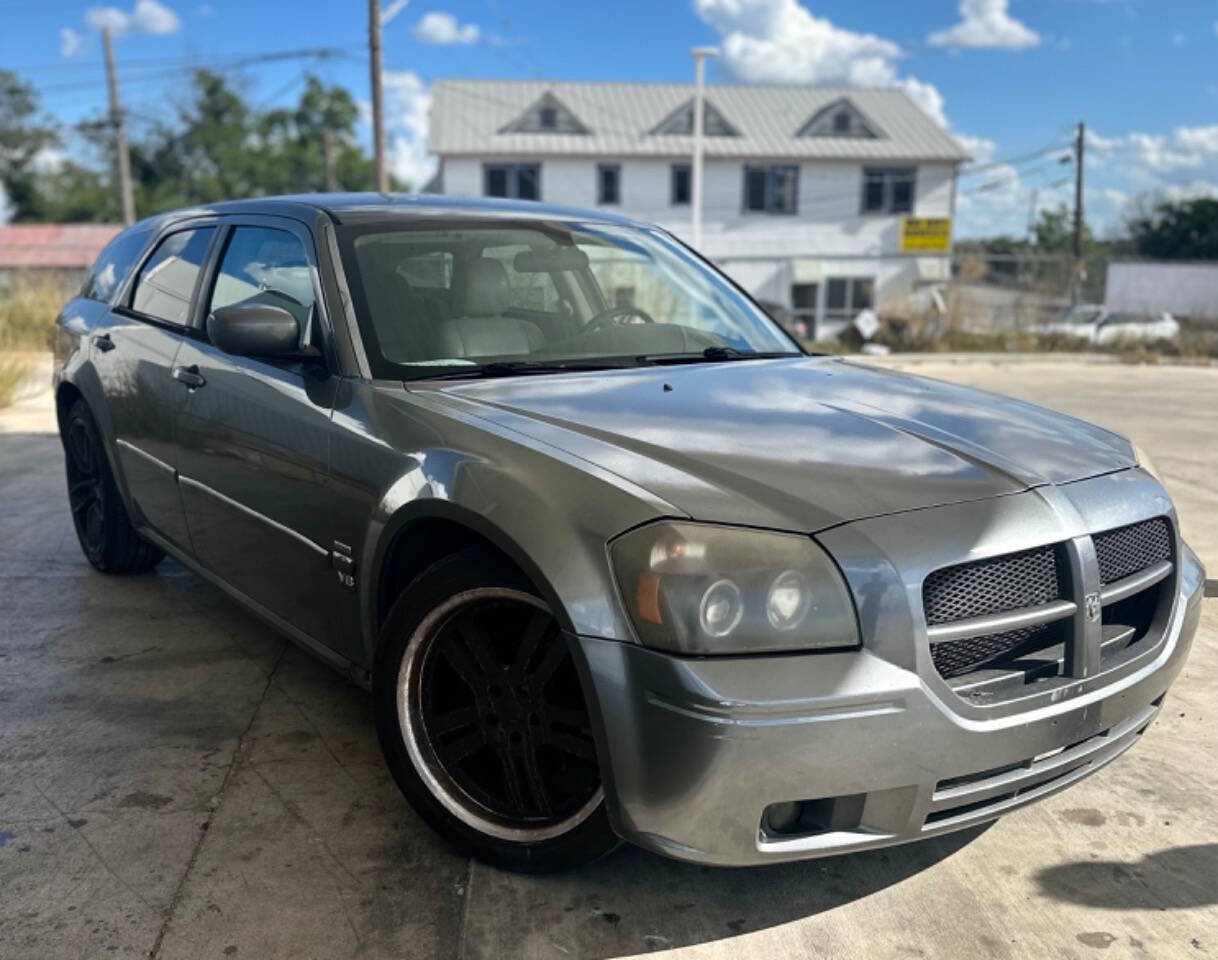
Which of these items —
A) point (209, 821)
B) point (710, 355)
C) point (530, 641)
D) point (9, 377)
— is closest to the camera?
point (530, 641)

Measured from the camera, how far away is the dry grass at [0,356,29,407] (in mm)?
10203

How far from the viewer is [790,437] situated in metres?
2.56

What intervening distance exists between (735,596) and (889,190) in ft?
122

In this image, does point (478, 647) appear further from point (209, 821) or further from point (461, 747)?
point (209, 821)

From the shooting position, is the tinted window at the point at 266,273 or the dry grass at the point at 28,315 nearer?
the tinted window at the point at 266,273

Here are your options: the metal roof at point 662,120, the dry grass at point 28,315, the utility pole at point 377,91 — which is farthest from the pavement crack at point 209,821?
the metal roof at point 662,120

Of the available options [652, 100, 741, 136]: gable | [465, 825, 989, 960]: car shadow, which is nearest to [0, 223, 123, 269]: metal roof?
[652, 100, 741, 136]: gable

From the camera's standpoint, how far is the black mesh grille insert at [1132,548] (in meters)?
2.42

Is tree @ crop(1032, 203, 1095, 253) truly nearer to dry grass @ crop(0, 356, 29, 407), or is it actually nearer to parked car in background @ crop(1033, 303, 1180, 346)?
parked car in background @ crop(1033, 303, 1180, 346)

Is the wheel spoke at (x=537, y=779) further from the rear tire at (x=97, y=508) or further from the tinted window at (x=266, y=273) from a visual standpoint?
the rear tire at (x=97, y=508)

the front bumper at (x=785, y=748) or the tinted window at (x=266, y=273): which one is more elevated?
the tinted window at (x=266, y=273)

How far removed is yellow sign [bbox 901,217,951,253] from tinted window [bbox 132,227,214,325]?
113 feet

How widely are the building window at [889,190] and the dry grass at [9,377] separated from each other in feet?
101

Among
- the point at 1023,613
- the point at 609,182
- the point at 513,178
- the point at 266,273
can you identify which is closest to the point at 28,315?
the point at 266,273
